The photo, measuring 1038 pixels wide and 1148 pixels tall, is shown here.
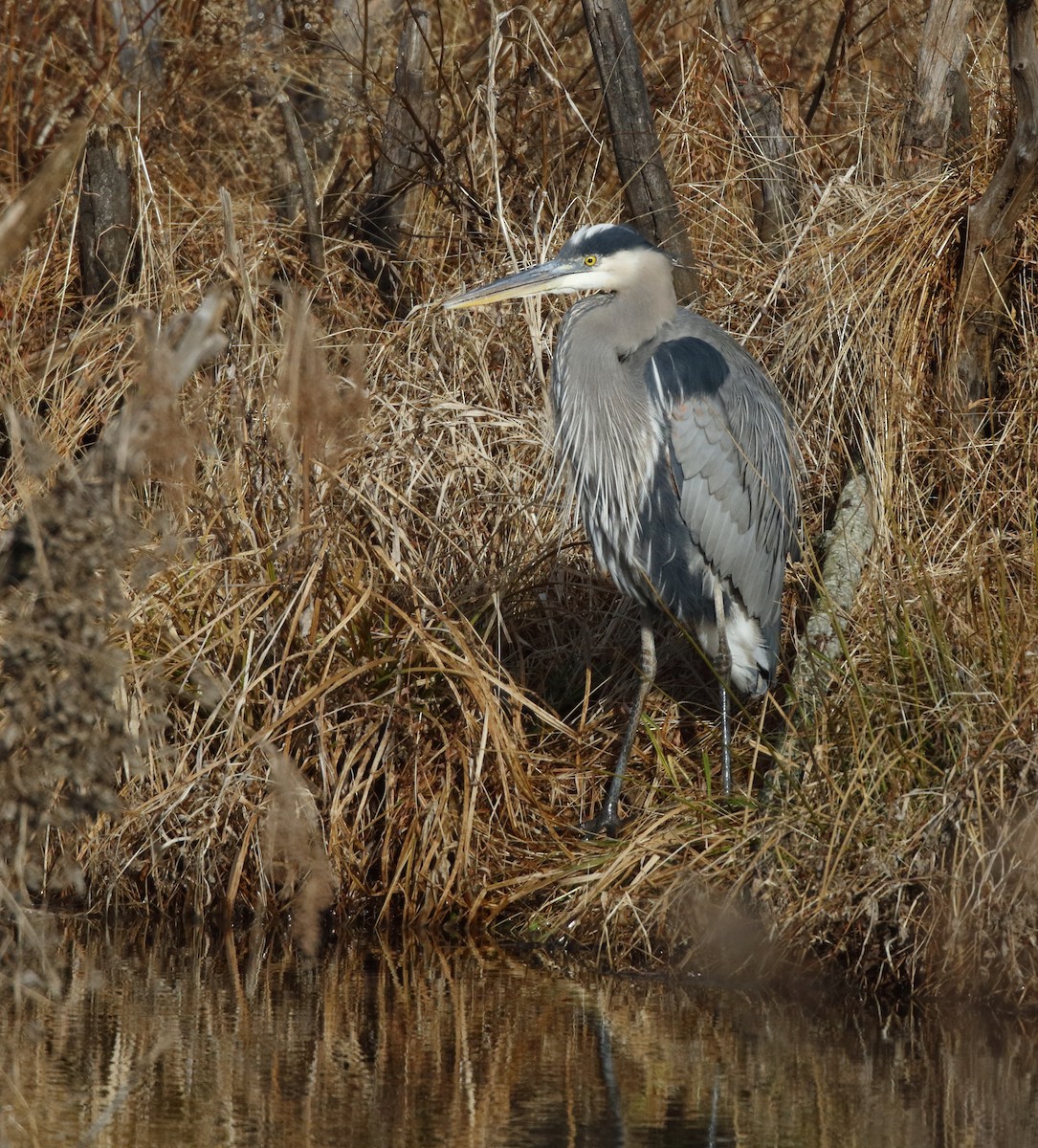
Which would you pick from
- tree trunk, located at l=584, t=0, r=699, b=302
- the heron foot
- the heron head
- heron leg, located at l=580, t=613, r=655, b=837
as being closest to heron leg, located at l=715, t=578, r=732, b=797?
heron leg, located at l=580, t=613, r=655, b=837

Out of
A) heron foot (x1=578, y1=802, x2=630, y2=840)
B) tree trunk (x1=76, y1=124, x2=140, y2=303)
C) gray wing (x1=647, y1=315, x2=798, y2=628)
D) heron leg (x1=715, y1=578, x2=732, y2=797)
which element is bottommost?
heron foot (x1=578, y1=802, x2=630, y2=840)

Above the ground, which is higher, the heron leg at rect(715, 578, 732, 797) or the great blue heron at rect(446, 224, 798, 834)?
the great blue heron at rect(446, 224, 798, 834)

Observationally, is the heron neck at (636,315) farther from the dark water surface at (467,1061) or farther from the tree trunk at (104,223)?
the tree trunk at (104,223)

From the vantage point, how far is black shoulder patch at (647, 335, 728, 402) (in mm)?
4664

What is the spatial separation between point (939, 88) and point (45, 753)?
13.7 feet

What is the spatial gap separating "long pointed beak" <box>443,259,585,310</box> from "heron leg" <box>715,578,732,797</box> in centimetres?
99

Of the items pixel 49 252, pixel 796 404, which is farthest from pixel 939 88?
pixel 49 252

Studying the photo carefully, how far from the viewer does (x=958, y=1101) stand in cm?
319

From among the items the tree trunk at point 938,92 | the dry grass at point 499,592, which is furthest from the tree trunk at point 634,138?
the tree trunk at point 938,92

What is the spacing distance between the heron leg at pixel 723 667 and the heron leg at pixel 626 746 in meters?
0.20

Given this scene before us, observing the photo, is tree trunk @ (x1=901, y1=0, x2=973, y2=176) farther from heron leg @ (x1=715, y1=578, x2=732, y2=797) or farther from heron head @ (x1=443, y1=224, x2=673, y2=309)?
heron leg @ (x1=715, y1=578, x2=732, y2=797)

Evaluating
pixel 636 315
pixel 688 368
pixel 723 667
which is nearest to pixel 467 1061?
pixel 723 667

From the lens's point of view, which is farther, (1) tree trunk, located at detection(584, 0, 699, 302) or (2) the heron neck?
(1) tree trunk, located at detection(584, 0, 699, 302)

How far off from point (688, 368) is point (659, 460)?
29cm
